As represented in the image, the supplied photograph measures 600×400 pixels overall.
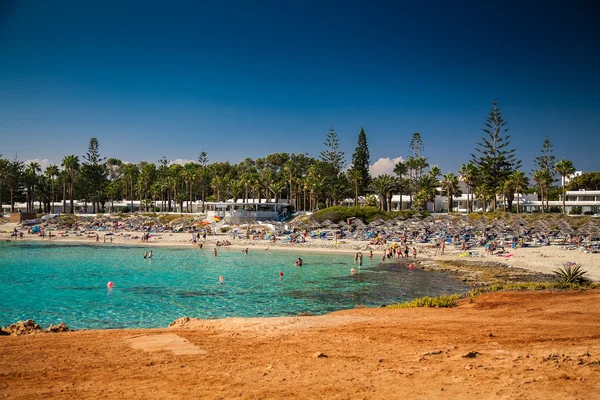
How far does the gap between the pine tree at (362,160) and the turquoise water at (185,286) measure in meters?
41.3

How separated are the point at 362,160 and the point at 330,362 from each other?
7189cm

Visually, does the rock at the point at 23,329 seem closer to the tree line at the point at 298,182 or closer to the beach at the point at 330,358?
the beach at the point at 330,358

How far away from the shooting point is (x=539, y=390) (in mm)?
6656

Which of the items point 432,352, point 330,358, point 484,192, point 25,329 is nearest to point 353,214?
point 484,192

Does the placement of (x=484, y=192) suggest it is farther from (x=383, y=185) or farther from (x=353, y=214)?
(x=353, y=214)

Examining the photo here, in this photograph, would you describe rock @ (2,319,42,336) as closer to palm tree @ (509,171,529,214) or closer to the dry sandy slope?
the dry sandy slope

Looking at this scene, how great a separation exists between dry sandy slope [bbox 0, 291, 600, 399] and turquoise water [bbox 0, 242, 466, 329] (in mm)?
5528

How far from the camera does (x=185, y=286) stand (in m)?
23.8

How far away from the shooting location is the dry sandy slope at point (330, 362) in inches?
264

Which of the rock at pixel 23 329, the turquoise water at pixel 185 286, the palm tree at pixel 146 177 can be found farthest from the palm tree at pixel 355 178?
the rock at pixel 23 329

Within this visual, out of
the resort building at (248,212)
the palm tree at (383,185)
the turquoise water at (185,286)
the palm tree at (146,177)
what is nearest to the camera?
the turquoise water at (185,286)

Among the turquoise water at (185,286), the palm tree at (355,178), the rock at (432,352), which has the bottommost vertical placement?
the turquoise water at (185,286)

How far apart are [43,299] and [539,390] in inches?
810

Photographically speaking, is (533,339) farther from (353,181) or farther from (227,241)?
(353,181)
